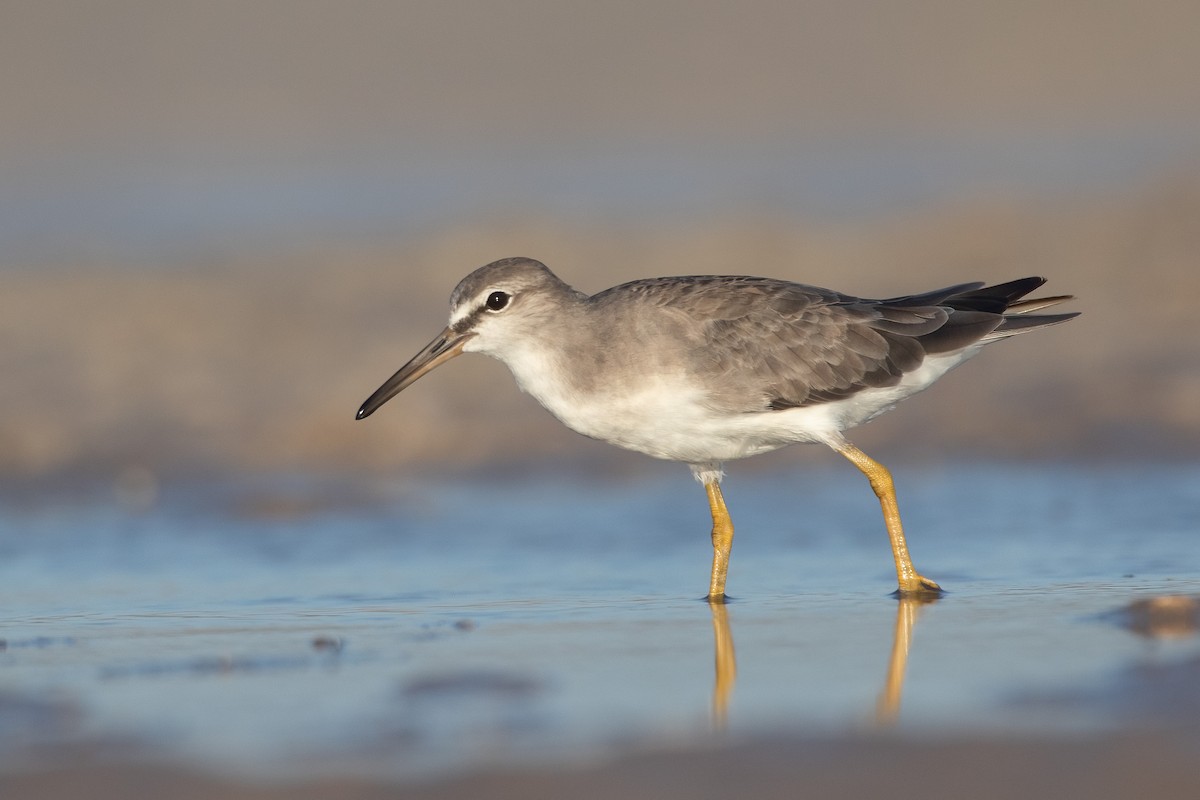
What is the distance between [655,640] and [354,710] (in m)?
1.93

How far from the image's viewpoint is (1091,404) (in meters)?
15.7

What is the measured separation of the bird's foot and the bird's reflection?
0.20 ft

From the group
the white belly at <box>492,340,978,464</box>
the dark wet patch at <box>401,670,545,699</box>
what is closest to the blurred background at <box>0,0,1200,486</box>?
the white belly at <box>492,340,978,464</box>

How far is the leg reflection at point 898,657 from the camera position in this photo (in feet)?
23.4

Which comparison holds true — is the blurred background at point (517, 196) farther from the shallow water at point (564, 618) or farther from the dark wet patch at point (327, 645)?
the dark wet patch at point (327, 645)

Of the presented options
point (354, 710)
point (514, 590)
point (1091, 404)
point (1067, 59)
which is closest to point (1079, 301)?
point (1091, 404)

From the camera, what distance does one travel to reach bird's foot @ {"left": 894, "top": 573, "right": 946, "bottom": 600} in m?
9.84

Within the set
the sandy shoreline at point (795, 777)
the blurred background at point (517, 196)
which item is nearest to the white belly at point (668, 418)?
the sandy shoreline at point (795, 777)

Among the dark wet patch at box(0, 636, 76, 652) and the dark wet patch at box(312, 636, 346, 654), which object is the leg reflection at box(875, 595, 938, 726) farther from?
the dark wet patch at box(0, 636, 76, 652)

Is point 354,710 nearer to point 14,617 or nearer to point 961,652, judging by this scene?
point 961,652

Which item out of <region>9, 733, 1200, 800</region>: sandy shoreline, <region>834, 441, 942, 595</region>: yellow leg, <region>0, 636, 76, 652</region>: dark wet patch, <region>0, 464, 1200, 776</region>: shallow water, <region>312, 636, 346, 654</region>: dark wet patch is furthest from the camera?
<region>834, 441, 942, 595</region>: yellow leg

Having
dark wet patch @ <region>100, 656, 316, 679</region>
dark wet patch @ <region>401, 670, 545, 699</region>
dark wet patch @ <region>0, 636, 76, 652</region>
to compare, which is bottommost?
dark wet patch @ <region>401, 670, 545, 699</region>

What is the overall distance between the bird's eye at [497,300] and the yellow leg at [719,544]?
1791 millimetres

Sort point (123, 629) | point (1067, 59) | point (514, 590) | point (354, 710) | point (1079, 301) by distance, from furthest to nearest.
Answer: point (1067, 59) → point (1079, 301) → point (514, 590) → point (123, 629) → point (354, 710)
